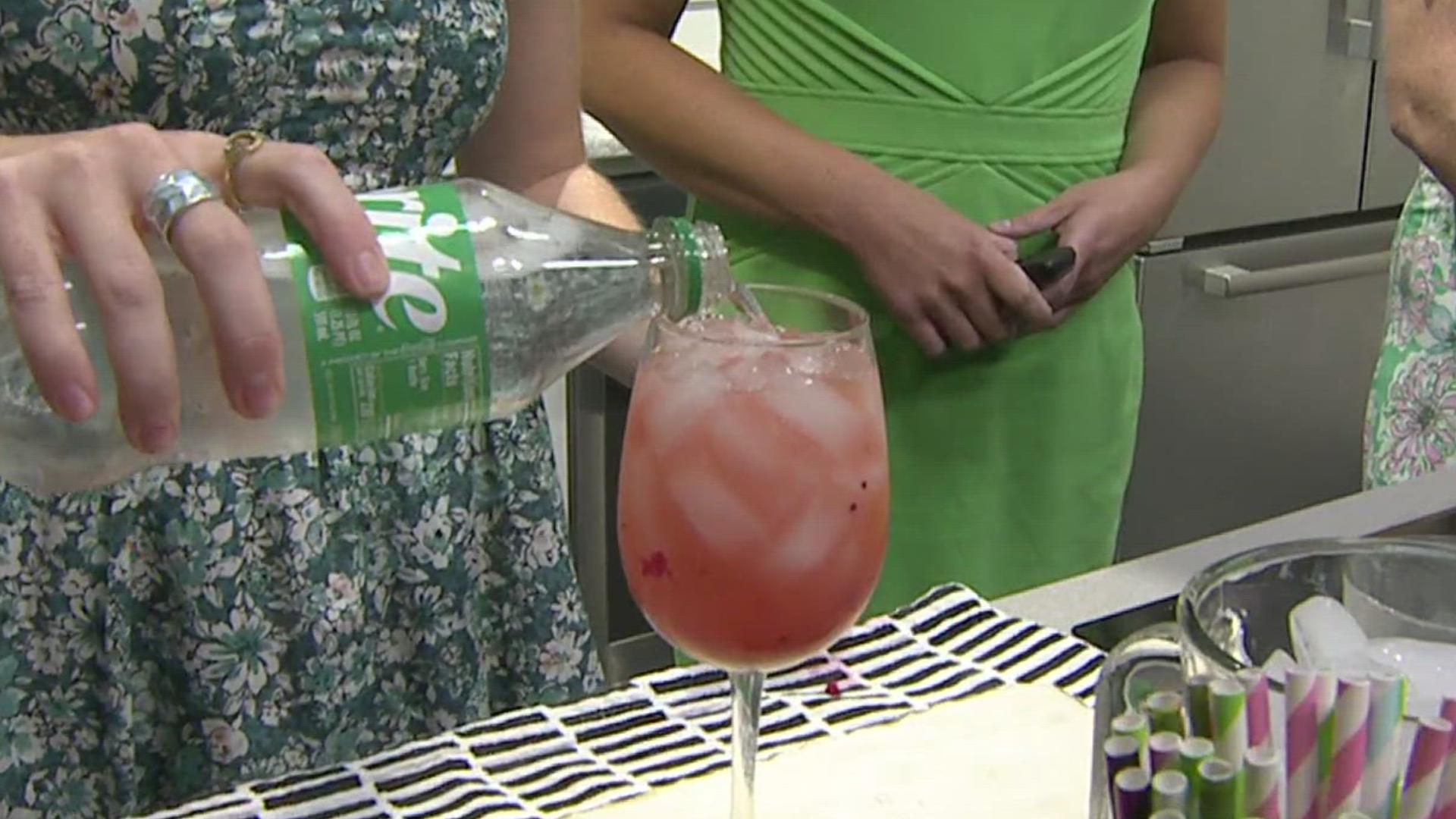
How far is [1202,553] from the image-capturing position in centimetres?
112

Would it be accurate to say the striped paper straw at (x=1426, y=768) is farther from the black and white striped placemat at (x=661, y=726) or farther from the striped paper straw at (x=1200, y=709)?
the black and white striped placemat at (x=661, y=726)

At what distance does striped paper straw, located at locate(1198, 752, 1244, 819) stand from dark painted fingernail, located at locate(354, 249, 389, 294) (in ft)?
1.15

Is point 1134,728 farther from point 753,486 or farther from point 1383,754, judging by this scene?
point 753,486

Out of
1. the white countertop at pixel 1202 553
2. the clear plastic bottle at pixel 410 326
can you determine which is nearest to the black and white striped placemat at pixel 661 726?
the white countertop at pixel 1202 553

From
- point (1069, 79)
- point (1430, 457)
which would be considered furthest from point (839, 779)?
point (1430, 457)

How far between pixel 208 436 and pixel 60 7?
0.28 meters

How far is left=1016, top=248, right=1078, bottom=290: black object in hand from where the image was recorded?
1.38 metres

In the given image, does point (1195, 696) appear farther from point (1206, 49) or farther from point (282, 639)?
point (1206, 49)

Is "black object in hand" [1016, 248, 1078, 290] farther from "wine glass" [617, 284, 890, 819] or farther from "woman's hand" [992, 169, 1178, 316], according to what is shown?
"wine glass" [617, 284, 890, 819]

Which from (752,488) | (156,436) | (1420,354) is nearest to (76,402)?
(156,436)

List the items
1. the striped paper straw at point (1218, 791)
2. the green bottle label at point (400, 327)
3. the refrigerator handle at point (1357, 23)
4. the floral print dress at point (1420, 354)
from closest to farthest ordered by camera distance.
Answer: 1. the striped paper straw at point (1218, 791)
2. the green bottle label at point (400, 327)
3. the floral print dress at point (1420, 354)
4. the refrigerator handle at point (1357, 23)

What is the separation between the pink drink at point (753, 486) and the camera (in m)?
0.73

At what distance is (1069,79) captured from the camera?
1.40 meters

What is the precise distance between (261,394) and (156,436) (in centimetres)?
4
